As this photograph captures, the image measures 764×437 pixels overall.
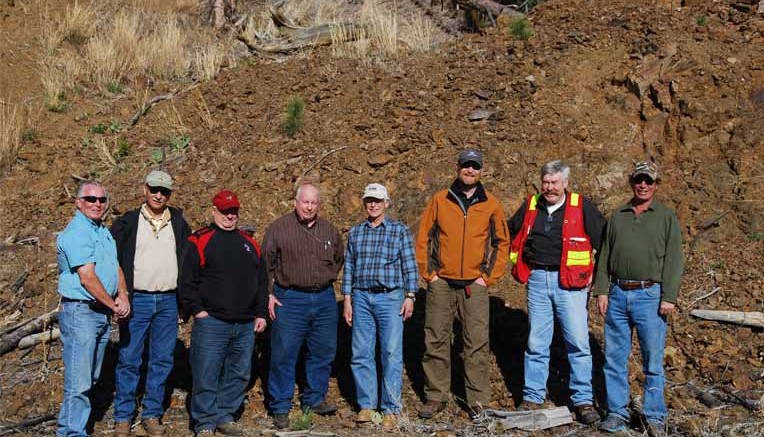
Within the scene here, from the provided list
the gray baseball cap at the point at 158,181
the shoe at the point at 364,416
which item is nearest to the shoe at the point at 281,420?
the shoe at the point at 364,416

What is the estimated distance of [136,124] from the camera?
1112cm

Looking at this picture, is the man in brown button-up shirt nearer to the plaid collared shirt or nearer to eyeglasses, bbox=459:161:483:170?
the plaid collared shirt

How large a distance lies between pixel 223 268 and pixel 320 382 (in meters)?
1.30

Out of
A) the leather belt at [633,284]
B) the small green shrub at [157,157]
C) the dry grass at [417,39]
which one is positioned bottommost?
the leather belt at [633,284]

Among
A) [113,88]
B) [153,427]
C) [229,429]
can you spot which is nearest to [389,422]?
[229,429]

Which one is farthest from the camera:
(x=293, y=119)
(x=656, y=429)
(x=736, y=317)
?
(x=293, y=119)

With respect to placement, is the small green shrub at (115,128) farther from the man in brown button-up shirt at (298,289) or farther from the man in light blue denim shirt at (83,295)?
the man in light blue denim shirt at (83,295)

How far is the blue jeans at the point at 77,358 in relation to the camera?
5.34 meters

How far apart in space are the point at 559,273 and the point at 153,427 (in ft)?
10.6

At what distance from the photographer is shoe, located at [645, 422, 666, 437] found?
18.1 feet

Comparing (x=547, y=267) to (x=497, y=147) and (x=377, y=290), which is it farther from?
(x=497, y=147)

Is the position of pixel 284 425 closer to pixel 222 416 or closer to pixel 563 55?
pixel 222 416

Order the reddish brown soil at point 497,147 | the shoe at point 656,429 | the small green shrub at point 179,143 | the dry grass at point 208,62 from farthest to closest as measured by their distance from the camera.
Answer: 1. the dry grass at point 208,62
2. the small green shrub at point 179,143
3. the reddish brown soil at point 497,147
4. the shoe at point 656,429

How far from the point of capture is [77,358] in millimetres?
5352
